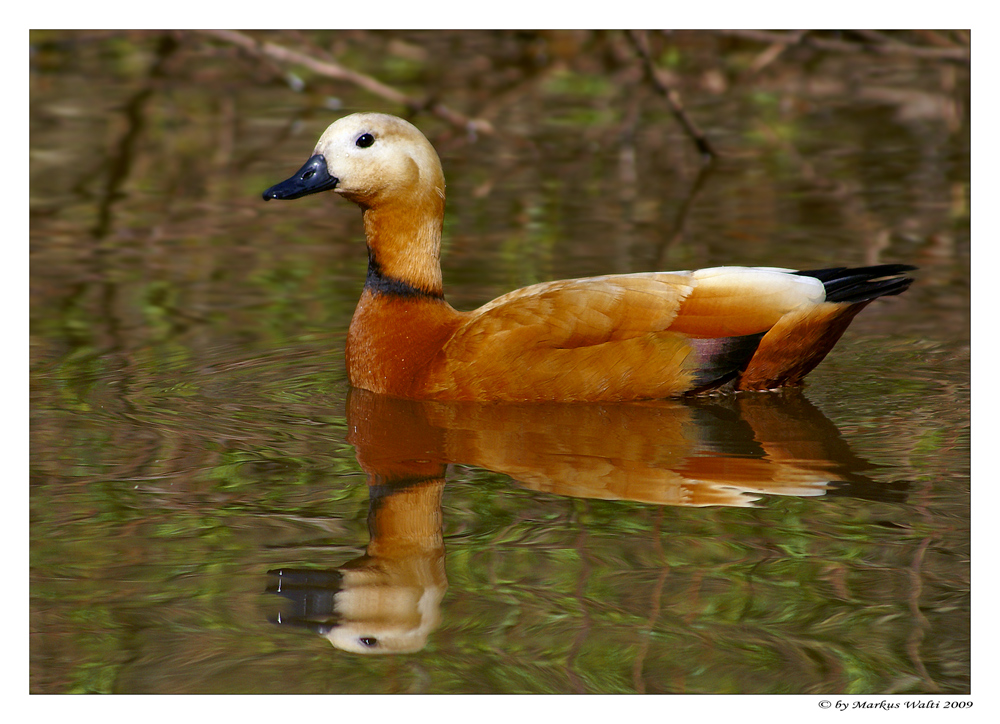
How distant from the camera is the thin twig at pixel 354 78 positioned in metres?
12.3

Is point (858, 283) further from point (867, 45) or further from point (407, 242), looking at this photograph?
point (867, 45)

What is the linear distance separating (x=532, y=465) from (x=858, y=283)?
2.12 meters

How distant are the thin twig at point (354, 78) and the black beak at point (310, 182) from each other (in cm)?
547

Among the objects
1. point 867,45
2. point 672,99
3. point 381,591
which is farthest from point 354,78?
point 381,591

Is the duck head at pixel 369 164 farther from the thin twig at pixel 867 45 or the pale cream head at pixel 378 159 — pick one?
the thin twig at pixel 867 45

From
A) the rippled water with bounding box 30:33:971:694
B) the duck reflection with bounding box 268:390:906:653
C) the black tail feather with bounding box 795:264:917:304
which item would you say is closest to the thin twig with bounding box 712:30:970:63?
the rippled water with bounding box 30:33:971:694

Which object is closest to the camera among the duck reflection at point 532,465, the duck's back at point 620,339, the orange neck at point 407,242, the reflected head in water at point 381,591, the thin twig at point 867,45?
the reflected head in water at point 381,591

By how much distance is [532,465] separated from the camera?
5.82m

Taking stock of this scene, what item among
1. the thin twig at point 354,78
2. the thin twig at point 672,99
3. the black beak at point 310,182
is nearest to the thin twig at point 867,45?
the thin twig at point 672,99

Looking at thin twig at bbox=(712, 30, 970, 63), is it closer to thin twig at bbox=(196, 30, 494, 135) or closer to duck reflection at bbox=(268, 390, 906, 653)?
thin twig at bbox=(196, 30, 494, 135)

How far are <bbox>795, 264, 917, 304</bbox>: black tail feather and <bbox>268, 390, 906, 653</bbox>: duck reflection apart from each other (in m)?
0.61

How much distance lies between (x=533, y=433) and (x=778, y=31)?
1018 centimetres

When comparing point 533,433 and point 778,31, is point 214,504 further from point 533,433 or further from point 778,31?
point 778,31

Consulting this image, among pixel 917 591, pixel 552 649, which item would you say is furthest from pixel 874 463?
pixel 552 649
